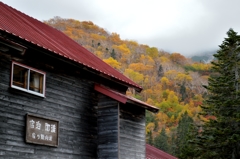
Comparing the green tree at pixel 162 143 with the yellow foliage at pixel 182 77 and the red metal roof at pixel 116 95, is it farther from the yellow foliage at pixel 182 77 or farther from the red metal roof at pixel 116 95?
the yellow foliage at pixel 182 77

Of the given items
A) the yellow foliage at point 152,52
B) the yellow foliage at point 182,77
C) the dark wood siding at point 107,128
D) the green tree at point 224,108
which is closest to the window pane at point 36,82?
the dark wood siding at point 107,128

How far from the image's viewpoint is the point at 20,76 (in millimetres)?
13930

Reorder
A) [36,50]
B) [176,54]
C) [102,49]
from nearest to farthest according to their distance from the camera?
[36,50], [102,49], [176,54]

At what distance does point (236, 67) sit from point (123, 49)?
303 ft

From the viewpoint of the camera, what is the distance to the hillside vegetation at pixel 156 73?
271ft

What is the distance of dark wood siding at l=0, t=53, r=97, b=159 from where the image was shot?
42.8ft

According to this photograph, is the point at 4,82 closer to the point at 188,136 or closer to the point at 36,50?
the point at 36,50

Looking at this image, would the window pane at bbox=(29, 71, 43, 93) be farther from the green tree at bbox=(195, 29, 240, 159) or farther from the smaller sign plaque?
the green tree at bbox=(195, 29, 240, 159)

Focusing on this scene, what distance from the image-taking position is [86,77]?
17078mm

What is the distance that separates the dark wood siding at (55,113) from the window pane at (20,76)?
29 centimetres

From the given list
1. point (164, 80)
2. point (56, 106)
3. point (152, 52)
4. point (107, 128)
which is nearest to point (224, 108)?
point (107, 128)

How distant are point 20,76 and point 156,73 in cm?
9879

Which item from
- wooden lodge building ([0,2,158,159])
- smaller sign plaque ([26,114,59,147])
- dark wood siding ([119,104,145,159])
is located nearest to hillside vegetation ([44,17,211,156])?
dark wood siding ([119,104,145,159])

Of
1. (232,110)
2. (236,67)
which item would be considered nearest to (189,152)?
(232,110)
